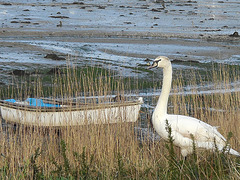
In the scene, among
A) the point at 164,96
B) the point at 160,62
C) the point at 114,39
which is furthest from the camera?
the point at 114,39

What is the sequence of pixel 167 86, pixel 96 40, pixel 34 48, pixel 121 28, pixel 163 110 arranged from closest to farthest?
pixel 163 110
pixel 167 86
pixel 34 48
pixel 96 40
pixel 121 28

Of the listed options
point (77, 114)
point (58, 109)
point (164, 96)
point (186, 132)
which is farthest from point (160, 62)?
point (58, 109)

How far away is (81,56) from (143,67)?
334 cm

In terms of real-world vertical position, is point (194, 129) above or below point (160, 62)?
below

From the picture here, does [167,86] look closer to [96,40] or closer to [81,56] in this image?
[81,56]

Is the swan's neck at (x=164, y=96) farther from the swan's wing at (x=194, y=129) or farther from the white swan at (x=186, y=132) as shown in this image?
the swan's wing at (x=194, y=129)

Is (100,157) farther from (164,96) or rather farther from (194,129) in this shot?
(194,129)

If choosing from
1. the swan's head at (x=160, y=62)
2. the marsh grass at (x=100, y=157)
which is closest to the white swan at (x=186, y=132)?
the marsh grass at (x=100, y=157)

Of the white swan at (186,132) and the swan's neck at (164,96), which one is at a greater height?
the swan's neck at (164,96)

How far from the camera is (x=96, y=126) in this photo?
847cm

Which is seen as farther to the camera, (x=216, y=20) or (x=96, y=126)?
(x=216, y=20)

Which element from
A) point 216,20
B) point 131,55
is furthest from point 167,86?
point 216,20

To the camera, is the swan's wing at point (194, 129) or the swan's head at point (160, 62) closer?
the swan's wing at point (194, 129)

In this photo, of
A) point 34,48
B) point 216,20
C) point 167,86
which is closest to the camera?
point 167,86
